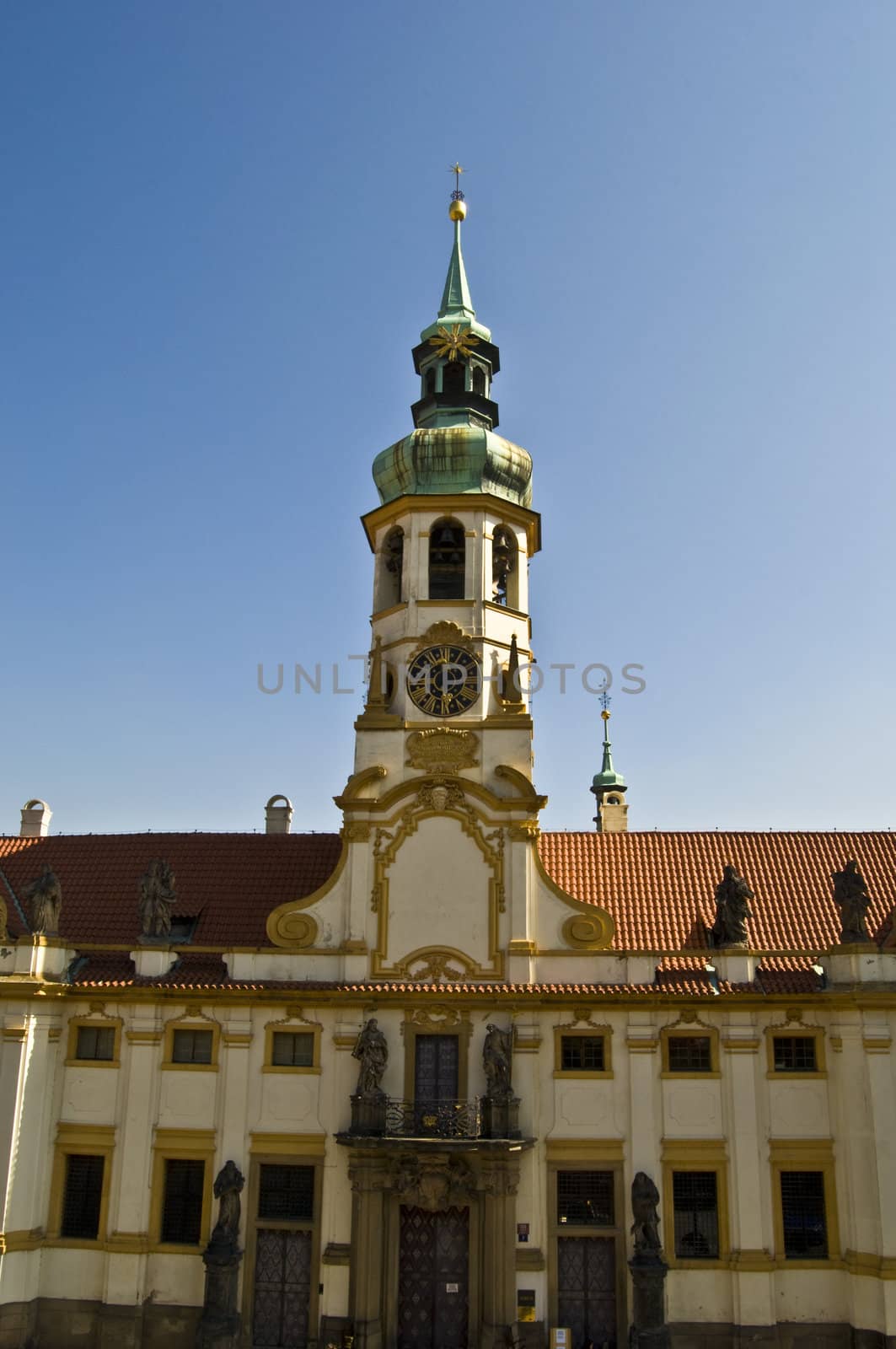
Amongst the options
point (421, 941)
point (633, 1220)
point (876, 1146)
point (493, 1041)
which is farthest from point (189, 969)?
point (876, 1146)

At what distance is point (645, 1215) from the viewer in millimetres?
25516

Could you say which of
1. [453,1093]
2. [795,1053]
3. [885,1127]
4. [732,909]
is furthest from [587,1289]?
[732,909]

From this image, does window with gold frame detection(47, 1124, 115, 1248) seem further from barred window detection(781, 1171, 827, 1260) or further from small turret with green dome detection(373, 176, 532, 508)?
small turret with green dome detection(373, 176, 532, 508)

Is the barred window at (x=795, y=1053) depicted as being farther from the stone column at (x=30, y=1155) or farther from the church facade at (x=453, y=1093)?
the stone column at (x=30, y=1155)

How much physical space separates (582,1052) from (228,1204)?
821 centimetres

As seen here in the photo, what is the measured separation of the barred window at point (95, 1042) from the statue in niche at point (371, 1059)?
585 centimetres

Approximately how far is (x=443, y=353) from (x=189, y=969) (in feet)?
57.2

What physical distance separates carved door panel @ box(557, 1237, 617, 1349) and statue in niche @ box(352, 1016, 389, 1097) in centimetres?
507

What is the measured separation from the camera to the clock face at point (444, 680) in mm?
29641

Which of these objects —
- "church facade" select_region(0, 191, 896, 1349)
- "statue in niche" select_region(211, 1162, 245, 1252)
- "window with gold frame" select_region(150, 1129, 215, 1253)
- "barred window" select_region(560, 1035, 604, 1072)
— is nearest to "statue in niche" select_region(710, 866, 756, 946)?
"church facade" select_region(0, 191, 896, 1349)

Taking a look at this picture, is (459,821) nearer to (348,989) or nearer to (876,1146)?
(348,989)

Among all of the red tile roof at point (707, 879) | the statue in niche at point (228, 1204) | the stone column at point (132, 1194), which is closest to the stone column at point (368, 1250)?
the statue in niche at point (228, 1204)

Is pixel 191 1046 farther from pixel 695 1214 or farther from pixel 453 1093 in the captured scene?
pixel 695 1214

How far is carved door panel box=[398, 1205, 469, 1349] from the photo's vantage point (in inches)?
1013
